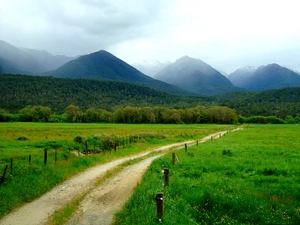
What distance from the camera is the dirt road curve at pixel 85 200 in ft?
35.7

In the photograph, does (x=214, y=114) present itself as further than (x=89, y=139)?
Yes

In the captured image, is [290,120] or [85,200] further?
[290,120]

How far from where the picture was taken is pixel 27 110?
140m

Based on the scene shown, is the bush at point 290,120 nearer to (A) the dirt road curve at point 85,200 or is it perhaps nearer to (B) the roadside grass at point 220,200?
(B) the roadside grass at point 220,200

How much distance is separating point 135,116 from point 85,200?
135813 mm

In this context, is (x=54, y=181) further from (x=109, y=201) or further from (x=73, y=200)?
(x=109, y=201)

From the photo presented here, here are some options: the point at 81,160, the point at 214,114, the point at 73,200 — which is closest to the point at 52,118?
the point at 214,114

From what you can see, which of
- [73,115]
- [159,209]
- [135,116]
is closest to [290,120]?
[135,116]

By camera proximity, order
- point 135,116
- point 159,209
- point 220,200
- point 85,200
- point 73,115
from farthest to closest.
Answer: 1. point 135,116
2. point 73,115
3. point 85,200
4. point 220,200
5. point 159,209

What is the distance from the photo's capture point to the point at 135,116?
149 meters

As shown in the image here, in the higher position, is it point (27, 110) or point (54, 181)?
point (27, 110)

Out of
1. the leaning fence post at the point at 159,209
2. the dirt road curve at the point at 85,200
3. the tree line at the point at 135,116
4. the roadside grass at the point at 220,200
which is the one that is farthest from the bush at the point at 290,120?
the leaning fence post at the point at 159,209

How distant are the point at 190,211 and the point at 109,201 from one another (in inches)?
180

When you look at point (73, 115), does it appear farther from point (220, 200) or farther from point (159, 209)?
point (159, 209)
